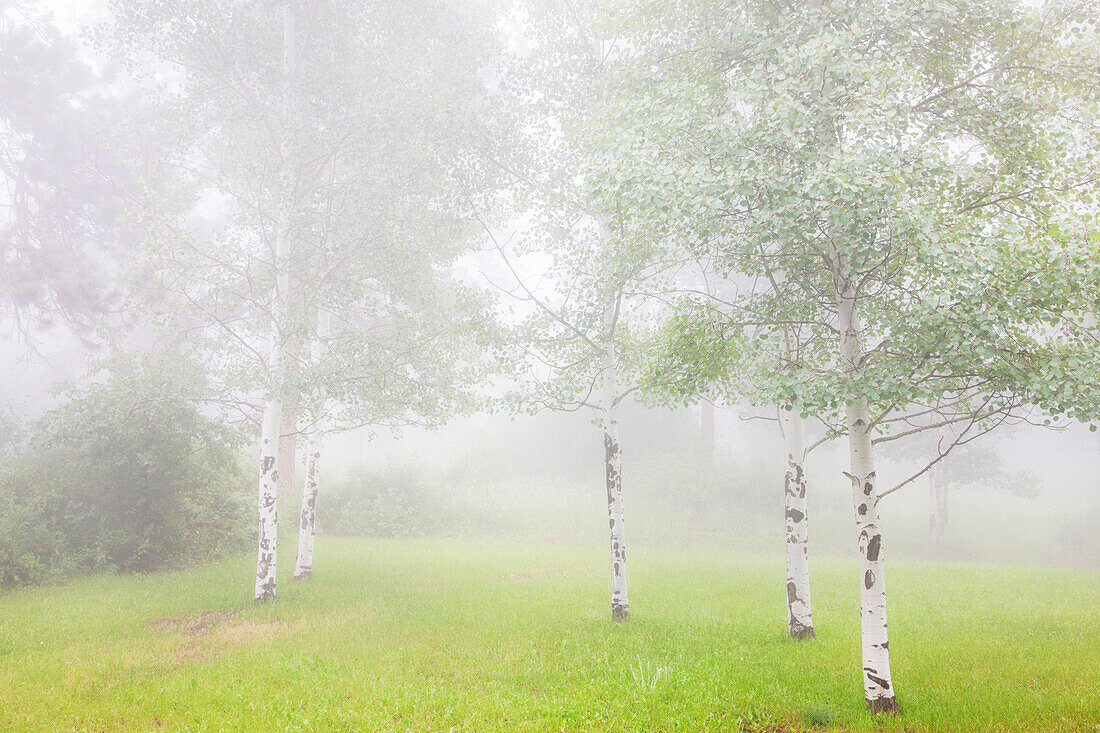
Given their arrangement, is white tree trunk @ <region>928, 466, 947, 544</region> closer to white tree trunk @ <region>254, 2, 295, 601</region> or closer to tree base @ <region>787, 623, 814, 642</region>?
tree base @ <region>787, 623, 814, 642</region>

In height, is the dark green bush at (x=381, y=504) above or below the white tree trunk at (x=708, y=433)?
below

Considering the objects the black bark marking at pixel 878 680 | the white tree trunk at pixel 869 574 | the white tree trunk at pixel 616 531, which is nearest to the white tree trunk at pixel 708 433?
the white tree trunk at pixel 616 531

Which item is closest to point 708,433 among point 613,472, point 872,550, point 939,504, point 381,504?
point 939,504

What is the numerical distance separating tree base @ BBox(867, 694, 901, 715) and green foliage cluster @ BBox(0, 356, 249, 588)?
14562mm

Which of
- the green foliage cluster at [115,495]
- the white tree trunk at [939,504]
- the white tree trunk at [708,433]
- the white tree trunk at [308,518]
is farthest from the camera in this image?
the white tree trunk at [708,433]

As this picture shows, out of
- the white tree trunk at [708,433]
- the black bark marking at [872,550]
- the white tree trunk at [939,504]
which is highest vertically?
the white tree trunk at [708,433]

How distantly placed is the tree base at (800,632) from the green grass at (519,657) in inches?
9.3

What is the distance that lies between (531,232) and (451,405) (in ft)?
15.6

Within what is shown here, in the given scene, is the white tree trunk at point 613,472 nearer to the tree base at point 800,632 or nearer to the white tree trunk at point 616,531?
the white tree trunk at point 616,531

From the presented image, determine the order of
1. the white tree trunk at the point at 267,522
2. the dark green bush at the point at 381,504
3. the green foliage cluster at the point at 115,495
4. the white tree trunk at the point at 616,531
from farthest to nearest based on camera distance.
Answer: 1. the dark green bush at the point at 381,504
2. the green foliage cluster at the point at 115,495
3. the white tree trunk at the point at 267,522
4. the white tree trunk at the point at 616,531

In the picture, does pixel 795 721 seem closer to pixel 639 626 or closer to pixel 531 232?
pixel 639 626

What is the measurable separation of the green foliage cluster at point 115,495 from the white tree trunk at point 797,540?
13.3 m

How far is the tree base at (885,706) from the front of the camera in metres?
6.64

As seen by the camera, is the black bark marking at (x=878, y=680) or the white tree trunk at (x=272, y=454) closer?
the black bark marking at (x=878, y=680)
